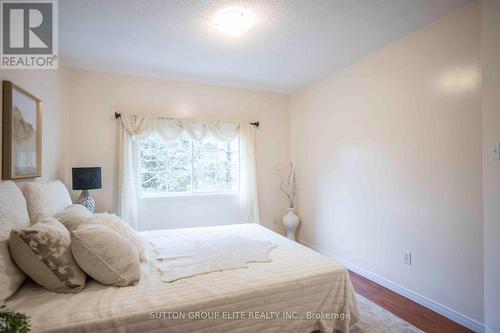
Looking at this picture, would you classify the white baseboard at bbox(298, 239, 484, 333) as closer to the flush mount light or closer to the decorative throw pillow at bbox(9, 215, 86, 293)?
the decorative throw pillow at bbox(9, 215, 86, 293)

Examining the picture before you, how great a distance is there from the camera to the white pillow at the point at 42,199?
1773mm

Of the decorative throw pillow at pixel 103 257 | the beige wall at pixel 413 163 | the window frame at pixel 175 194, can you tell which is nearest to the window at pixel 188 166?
the window frame at pixel 175 194

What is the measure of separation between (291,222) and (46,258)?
322 centimetres

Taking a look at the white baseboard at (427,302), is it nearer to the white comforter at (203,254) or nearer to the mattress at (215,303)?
the mattress at (215,303)

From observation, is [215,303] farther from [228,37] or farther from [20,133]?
[228,37]

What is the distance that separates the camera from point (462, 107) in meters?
2.06

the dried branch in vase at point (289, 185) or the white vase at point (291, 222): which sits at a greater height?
the dried branch in vase at point (289, 185)

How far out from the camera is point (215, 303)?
1.36m

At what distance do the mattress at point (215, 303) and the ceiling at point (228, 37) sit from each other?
6.56 ft

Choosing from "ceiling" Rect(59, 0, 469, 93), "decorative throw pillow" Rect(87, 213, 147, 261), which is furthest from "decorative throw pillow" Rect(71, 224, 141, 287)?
"ceiling" Rect(59, 0, 469, 93)

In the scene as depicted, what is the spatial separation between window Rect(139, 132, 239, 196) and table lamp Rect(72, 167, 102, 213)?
653mm

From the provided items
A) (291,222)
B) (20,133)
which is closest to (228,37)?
(20,133)
